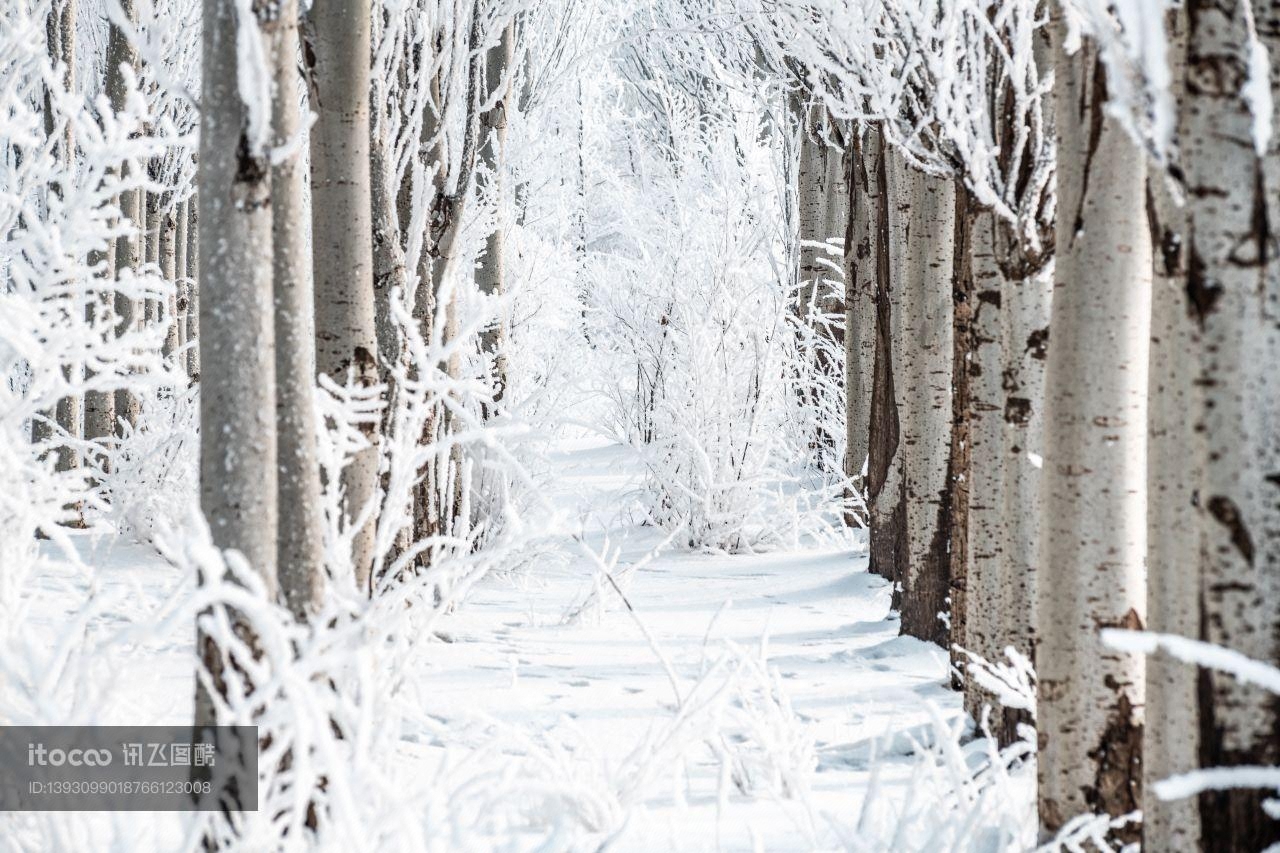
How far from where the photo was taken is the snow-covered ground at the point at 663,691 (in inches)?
81.2

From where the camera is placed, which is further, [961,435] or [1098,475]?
[961,435]

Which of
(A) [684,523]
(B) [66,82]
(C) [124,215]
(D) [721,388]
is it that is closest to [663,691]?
(A) [684,523]

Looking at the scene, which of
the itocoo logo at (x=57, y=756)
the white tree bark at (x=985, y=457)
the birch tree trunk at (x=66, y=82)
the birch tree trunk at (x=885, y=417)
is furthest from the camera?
the birch tree trunk at (x=66, y=82)

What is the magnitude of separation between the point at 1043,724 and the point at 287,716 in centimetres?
131

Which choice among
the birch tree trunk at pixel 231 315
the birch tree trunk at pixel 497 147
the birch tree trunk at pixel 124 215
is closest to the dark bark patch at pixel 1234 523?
the birch tree trunk at pixel 231 315

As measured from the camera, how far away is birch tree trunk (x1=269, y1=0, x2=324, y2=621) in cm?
168

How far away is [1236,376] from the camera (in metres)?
1.30

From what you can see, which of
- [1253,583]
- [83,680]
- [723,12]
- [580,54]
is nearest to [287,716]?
[83,680]

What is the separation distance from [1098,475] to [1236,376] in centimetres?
65

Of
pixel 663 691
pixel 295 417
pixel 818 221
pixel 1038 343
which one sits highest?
pixel 818 221

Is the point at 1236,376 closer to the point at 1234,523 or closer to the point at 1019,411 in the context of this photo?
the point at 1234,523

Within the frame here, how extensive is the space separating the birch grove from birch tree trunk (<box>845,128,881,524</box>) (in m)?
0.61

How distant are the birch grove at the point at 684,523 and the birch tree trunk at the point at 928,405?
0.7 inches

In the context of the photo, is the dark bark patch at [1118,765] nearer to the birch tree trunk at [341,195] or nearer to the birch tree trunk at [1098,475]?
the birch tree trunk at [1098,475]
